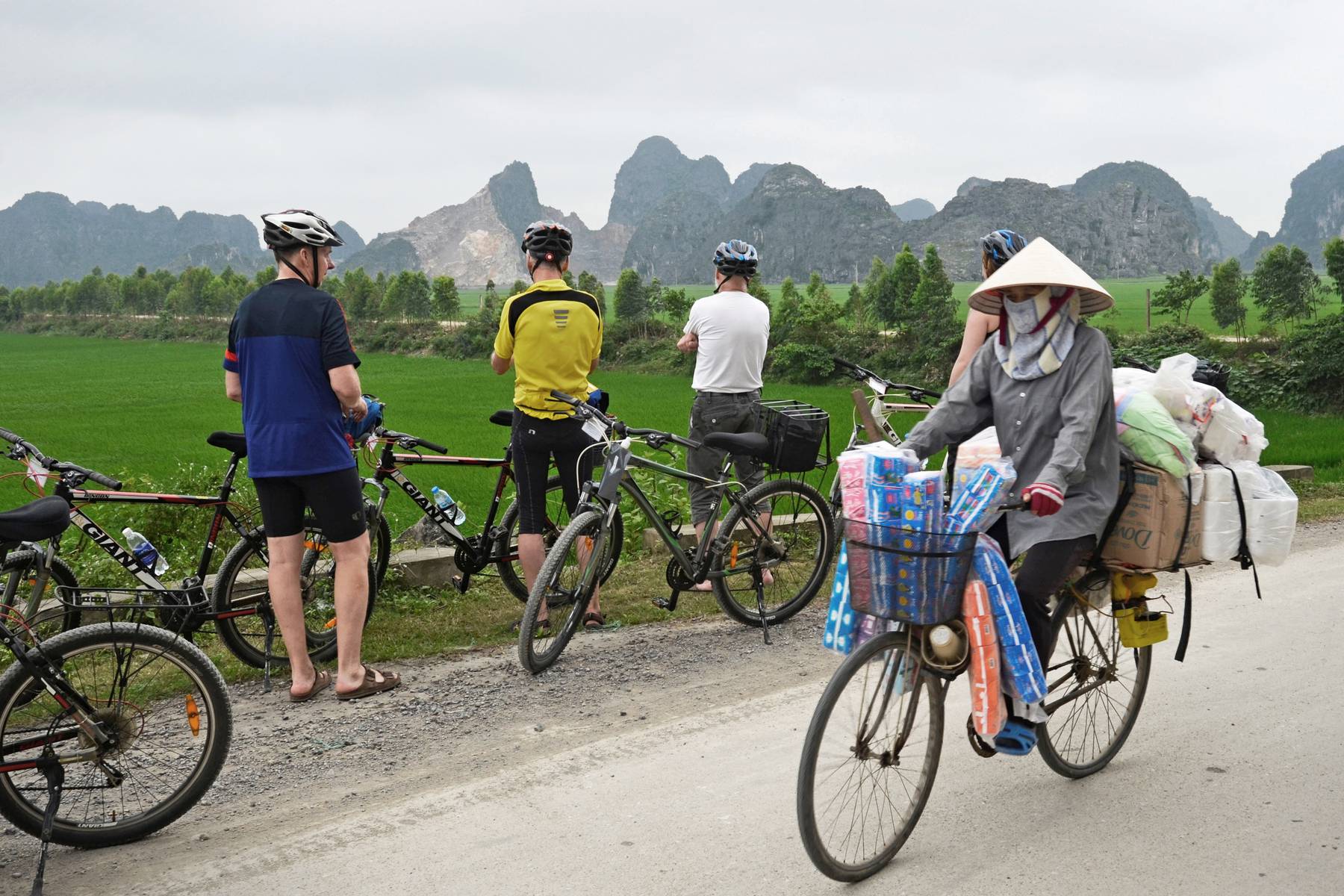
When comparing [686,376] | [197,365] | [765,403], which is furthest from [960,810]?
[197,365]

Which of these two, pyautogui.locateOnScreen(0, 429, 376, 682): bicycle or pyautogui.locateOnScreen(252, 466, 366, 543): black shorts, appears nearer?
pyautogui.locateOnScreen(252, 466, 366, 543): black shorts

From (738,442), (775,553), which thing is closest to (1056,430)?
(738,442)

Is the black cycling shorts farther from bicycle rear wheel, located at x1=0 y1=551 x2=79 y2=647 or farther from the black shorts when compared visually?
bicycle rear wheel, located at x1=0 y1=551 x2=79 y2=647

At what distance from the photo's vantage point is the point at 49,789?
135 inches

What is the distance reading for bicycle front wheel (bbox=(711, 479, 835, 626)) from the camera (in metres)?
5.81

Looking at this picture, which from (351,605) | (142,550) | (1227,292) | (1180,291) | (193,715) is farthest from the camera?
(1180,291)

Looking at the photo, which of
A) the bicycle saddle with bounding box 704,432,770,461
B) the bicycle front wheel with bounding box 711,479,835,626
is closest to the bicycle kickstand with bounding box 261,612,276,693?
the bicycle front wheel with bounding box 711,479,835,626

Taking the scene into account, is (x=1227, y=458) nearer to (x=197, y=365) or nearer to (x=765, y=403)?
(x=765, y=403)

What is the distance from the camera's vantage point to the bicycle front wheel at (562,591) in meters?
5.00

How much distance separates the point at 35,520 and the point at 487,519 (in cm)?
279

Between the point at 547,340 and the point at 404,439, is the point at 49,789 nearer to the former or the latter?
the point at 404,439

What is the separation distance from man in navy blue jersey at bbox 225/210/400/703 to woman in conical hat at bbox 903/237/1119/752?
2.32m

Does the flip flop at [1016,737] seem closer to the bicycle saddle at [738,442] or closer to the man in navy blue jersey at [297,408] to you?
the bicycle saddle at [738,442]

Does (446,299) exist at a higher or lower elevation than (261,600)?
higher
